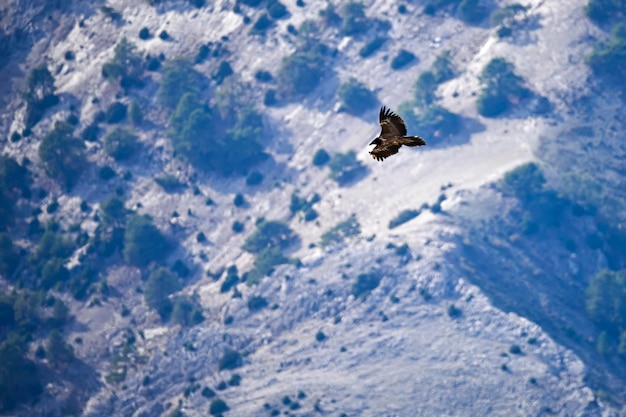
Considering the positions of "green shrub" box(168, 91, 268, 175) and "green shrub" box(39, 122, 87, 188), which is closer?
"green shrub" box(168, 91, 268, 175)

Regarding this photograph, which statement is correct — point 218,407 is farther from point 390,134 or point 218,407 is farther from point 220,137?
point 390,134

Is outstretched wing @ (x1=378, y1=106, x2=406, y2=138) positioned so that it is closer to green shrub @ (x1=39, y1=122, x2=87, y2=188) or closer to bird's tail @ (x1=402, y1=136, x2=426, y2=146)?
bird's tail @ (x1=402, y1=136, x2=426, y2=146)

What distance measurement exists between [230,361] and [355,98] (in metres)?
55.4

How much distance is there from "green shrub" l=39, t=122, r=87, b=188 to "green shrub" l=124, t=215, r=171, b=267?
1901 cm

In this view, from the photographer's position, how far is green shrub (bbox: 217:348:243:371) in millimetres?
140000

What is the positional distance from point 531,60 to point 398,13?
26.7m

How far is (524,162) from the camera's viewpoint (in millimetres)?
155875

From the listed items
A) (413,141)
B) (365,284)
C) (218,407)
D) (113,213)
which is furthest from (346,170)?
(413,141)

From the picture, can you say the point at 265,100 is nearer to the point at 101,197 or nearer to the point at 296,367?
the point at 101,197

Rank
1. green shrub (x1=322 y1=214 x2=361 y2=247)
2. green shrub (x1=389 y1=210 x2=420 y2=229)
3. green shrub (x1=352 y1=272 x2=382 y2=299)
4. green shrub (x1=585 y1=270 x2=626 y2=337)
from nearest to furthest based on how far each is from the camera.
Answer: green shrub (x1=352 y1=272 x2=382 y2=299), green shrub (x1=585 y1=270 x2=626 y2=337), green shrub (x1=389 y1=210 x2=420 y2=229), green shrub (x1=322 y1=214 x2=361 y2=247)

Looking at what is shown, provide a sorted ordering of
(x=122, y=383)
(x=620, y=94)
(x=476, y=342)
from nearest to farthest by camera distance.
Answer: (x=476, y=342) → (x=122, y=383) → (x=620, y=94)

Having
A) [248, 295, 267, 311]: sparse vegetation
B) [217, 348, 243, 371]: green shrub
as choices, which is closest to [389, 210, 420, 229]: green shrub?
[248, 295, 267, 311]: sparse vegetation

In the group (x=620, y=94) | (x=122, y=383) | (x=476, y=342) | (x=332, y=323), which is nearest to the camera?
(x=476, y=342)

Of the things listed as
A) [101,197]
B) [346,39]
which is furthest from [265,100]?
[101,197]
